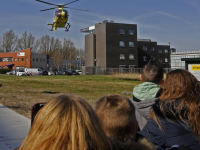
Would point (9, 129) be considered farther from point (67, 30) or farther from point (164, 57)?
point (164, 57)

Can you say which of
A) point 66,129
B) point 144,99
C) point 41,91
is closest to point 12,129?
point 144,99

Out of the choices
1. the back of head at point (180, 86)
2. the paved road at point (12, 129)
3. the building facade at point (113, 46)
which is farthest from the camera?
the building facade at point (113, 46)

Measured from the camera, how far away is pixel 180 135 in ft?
7.80

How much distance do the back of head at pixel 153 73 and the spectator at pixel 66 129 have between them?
7.14 feet

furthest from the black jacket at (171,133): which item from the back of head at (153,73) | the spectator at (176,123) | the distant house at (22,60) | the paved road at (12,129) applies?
the distant house at (22,60)

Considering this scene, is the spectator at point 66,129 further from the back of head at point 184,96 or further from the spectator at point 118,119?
the back of head at point 184,96

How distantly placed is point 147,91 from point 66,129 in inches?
86.0

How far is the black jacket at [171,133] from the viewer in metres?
2.38

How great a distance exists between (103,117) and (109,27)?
206 feet

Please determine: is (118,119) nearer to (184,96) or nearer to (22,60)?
(184,96)

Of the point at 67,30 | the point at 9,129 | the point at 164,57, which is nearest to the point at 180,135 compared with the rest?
the point at 9,129

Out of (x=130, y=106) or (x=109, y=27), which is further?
(x=109, y=27)

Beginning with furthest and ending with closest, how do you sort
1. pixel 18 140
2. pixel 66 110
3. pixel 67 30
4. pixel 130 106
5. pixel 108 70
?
pixel 108 70 → pixel 67 30 → pixel 18 140 → pixel 130 106 → pixel 66 110

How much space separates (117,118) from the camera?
7.13 ft
